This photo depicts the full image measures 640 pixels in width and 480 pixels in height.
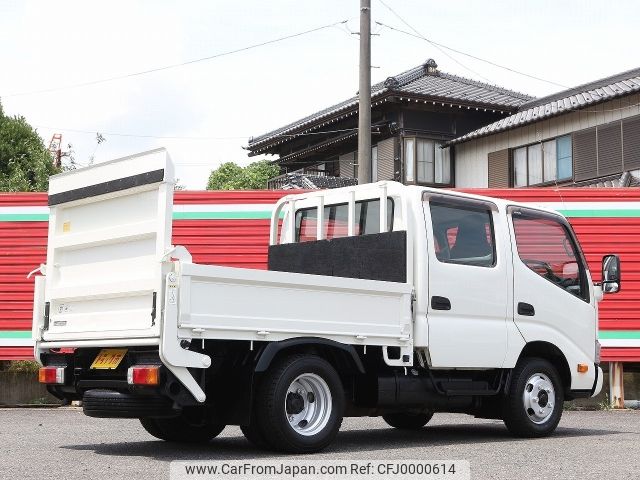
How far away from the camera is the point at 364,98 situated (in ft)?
58.5

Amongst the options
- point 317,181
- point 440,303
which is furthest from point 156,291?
point 317,181

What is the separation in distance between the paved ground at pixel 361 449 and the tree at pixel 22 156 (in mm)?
24630

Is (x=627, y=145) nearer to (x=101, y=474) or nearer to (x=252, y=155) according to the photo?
(x=252, y=155)

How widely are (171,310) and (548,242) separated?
453 cm

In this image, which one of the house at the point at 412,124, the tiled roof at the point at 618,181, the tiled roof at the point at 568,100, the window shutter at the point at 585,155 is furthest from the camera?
the house at the point at 412,124

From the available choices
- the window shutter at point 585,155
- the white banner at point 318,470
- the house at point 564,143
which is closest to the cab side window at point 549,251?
the white banner at point 318,470

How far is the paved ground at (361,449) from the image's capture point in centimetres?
728

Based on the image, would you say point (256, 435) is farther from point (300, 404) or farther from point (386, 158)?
point (386, 158)

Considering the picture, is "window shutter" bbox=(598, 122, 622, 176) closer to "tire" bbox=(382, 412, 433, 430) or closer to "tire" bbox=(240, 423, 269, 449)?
"tire" bbox=(382, 412, 433, 430)

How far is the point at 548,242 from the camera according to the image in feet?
33.9

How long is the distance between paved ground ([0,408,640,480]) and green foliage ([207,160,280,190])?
36522 millimetres

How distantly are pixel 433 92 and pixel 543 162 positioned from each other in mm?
5141

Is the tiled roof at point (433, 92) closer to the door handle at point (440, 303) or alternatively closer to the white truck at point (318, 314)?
the white truck at point (318, 314)

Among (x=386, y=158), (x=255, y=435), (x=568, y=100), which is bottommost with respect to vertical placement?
(x=255, y=435)
